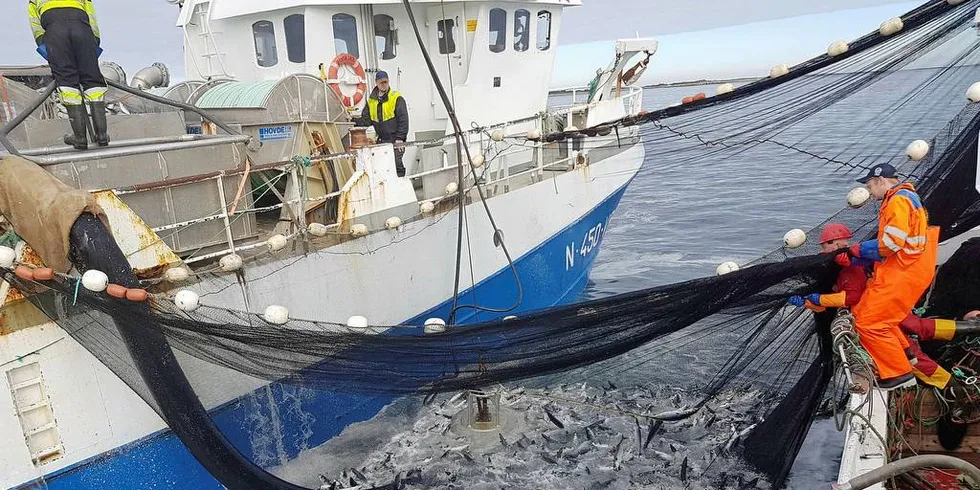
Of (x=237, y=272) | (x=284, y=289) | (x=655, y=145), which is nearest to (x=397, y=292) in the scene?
(x=284, y=289)

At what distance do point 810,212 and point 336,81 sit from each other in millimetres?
11881

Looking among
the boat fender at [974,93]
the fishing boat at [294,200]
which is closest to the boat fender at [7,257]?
the fishing boat at [294,200]

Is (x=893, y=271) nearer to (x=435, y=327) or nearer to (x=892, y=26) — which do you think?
(x=892, y=26)

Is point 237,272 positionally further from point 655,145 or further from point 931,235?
point 931,235

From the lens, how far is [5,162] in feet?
13.5

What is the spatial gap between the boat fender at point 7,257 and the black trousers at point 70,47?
59.0 inches

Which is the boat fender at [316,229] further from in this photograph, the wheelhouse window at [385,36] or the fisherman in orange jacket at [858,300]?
the wheelhouse window at [385,36]

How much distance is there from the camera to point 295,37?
8.58 m

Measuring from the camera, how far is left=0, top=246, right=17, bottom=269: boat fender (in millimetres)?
3781

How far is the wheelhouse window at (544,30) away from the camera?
34.1ft

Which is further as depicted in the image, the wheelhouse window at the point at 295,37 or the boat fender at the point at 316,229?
the wheelhouse window at the point at 295,37

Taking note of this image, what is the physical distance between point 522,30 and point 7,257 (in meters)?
7.77

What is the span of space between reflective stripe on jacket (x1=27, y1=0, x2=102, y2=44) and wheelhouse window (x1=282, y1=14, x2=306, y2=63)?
367 cm

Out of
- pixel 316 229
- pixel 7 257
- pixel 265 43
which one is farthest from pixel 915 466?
pixel 265 43
